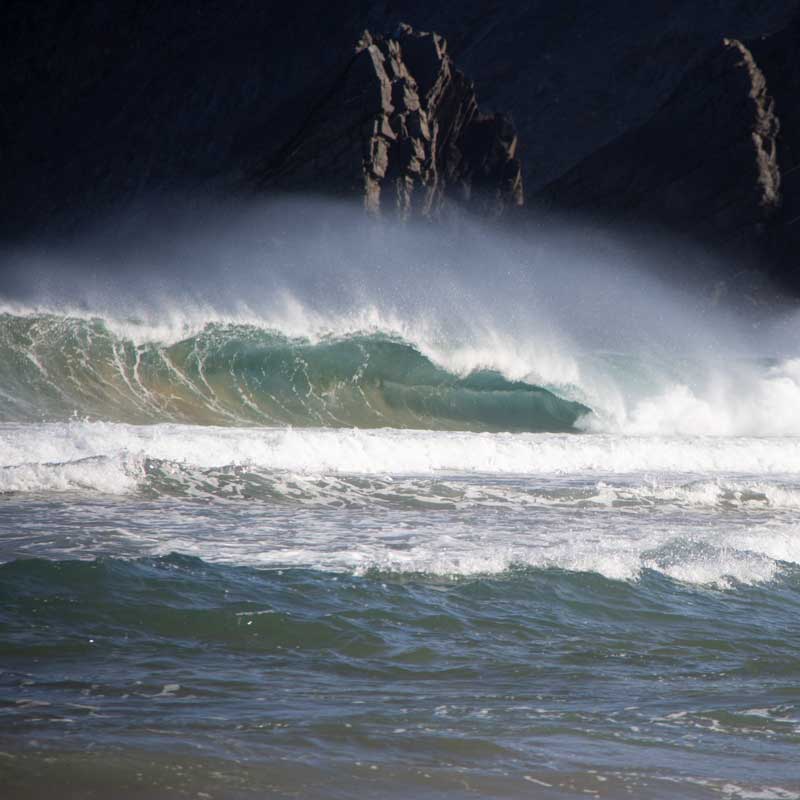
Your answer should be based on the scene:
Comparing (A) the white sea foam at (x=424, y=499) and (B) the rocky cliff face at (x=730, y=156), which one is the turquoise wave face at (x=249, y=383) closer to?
(A) the white sea foam at (x=424, y=499)

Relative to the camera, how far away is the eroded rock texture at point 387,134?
38125 mm

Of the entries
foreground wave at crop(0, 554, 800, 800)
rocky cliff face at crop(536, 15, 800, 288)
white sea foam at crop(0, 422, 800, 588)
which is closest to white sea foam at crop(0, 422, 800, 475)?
white sea foam at crop(0, 422, 800, 588)

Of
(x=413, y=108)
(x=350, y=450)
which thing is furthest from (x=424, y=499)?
(x=413, y=108)

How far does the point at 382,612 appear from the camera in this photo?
16.0 ft

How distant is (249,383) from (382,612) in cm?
1134

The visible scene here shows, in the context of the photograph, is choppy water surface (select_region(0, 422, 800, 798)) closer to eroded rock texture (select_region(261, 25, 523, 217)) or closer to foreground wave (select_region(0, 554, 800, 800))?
foreground wave (select_region(0, 554, 800, 800))

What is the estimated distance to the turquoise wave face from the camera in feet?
46.3

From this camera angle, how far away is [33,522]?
6516 mm

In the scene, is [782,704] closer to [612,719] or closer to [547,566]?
[612,719]

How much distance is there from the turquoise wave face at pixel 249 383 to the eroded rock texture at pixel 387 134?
69.6 feet

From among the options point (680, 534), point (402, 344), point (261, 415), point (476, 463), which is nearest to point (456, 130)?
point (402, 344)

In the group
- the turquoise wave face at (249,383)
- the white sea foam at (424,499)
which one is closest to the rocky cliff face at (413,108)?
the turquoise wave face at (249,383)

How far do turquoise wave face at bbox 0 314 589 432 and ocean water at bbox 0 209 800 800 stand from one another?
0.15 metres

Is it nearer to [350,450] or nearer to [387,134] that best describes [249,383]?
[350,450]
